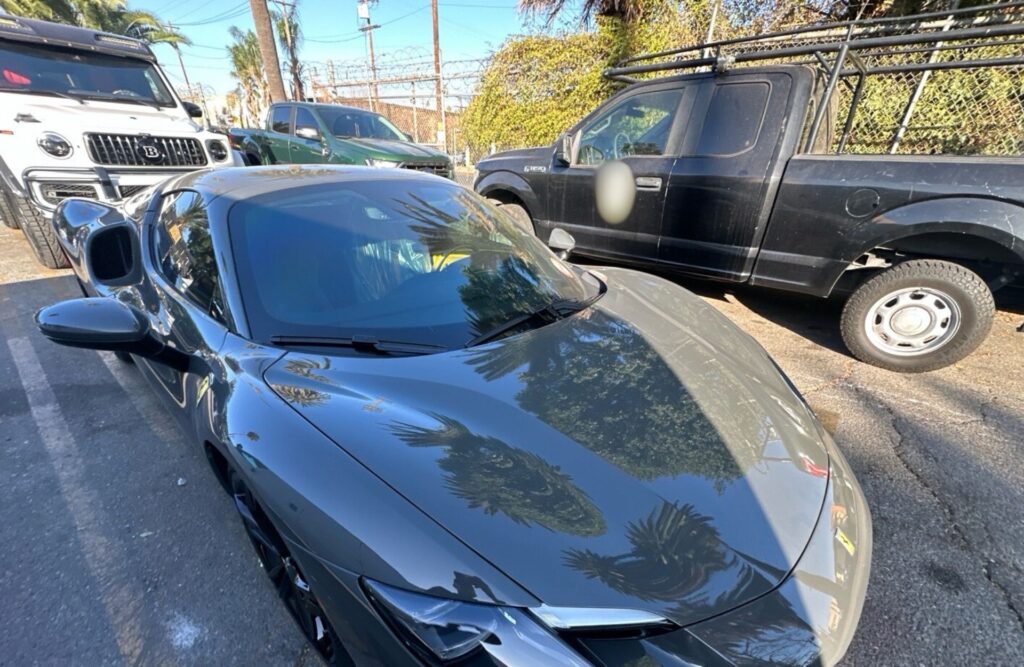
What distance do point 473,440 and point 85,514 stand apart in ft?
6.45

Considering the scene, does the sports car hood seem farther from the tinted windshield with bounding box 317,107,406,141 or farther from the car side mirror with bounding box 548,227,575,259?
the tinted windshield with bounding box 317,107,406,141

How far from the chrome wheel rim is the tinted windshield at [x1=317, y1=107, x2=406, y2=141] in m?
7.43

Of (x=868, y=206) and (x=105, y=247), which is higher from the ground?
(x=868, y=206)

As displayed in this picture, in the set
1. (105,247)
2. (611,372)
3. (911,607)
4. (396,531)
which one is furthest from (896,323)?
(105,247)

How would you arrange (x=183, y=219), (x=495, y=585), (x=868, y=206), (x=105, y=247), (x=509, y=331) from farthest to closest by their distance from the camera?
(x=868, y=206)
(x=105, y=247)
(x=183, y=219)
(x=509, y=331)
(x=495, y=585)

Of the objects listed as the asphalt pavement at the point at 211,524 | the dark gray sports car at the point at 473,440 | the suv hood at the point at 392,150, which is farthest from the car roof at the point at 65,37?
the dark gray sports car at the point at 473,440

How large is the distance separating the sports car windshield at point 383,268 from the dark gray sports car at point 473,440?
11mm

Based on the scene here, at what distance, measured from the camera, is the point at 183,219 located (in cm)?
207

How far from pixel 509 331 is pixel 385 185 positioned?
1054 millimetres

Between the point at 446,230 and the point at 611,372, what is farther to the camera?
the point at 446,230

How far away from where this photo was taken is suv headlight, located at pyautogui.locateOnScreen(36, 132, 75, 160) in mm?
4172

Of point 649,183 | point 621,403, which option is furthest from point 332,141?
point 621,403

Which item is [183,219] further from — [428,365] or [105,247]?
[428,365]

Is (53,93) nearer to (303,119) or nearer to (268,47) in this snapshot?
(303,119)
